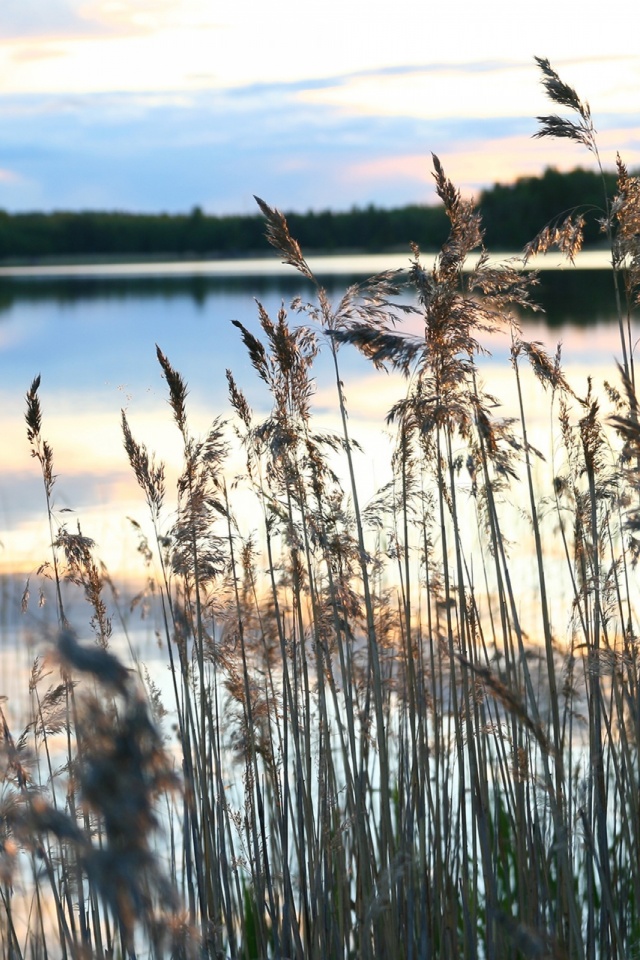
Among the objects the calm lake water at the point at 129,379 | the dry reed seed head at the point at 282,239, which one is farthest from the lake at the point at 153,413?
the dry reed seed head at the point at 282,239

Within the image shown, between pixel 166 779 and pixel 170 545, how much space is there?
2.45 meters

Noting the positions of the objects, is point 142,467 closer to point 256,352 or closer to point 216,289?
point 256,352

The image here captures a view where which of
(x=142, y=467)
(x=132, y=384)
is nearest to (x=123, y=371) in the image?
(x=132, y=384)

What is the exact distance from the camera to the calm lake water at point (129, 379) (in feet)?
28.9

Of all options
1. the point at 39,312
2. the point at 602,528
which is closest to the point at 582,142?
the point at 602,528

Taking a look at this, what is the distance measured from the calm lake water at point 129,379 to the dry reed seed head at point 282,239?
0.90ft

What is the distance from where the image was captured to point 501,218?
140ft

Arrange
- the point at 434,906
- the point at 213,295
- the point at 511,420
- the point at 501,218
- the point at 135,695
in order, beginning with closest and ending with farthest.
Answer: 1. the point at 135,695
2. the point at 434,906
3. the point at 511,420
4. the point at 501,218
5. the point at 213,295

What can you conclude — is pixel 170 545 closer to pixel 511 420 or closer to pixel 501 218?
pixel 511 420

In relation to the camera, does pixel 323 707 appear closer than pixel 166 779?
No

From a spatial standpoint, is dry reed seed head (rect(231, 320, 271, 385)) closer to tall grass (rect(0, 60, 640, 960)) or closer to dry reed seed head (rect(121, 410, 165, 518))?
tall grass (rect(0, 60, 640, 960))

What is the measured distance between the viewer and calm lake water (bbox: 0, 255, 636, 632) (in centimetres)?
881

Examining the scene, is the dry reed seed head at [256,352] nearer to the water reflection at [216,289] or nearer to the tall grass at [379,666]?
the tall grass at [379,666]

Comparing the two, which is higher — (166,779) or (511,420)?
(511,420)
